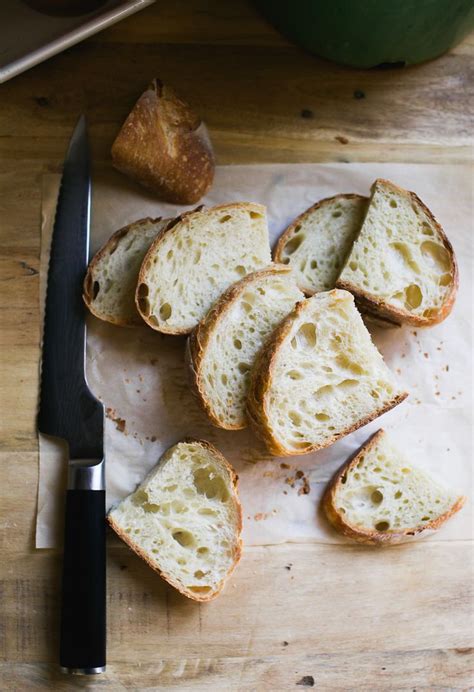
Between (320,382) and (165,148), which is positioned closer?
(320,382)

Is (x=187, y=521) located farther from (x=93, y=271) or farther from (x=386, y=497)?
(x=93, y=271)

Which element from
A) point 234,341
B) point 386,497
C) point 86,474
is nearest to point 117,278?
point 234,341

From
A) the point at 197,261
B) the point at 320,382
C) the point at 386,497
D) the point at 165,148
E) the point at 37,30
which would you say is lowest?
the point at 386,497

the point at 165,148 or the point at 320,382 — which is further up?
the point at 165,148

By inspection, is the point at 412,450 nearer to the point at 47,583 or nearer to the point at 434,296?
the point at 434,296

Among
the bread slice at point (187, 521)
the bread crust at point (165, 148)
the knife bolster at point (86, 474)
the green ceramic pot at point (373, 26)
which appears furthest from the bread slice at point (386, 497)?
the green ceramic pot at point (373, 26)
